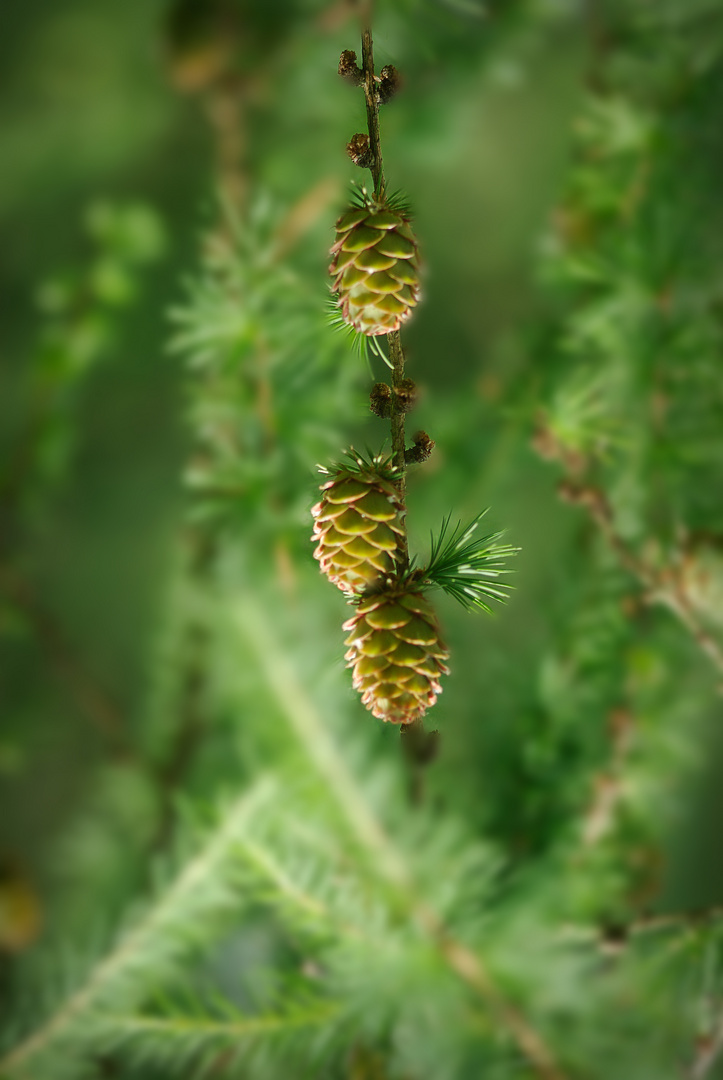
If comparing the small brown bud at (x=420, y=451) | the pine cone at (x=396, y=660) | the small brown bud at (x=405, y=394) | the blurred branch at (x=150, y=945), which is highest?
the small brown bud at (x=405, y=394)

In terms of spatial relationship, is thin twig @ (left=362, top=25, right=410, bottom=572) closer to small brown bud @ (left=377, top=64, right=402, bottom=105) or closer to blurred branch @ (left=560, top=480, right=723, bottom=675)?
small brown bud @ (left=377, top=64, right=402, bottom=105)

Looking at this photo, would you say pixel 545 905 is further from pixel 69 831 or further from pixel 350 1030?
pixel 69 831

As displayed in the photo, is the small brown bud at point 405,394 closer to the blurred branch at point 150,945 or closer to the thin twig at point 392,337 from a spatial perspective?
the thin twig at point 392,337

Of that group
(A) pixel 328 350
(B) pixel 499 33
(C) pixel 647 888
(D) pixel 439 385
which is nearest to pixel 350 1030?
(C) pixel 647 888

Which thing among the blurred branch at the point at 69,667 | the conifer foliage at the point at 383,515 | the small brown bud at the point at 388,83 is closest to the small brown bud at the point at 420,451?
the conifer foliage at the point at 383,515

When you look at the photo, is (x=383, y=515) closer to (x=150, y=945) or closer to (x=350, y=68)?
(x=350, y=68)
